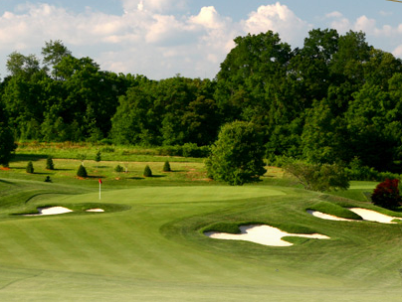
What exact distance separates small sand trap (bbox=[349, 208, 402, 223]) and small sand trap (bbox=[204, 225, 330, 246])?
667 cm

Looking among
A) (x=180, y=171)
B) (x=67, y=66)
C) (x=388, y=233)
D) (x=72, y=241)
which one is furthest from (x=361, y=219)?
(x=67, y=66)

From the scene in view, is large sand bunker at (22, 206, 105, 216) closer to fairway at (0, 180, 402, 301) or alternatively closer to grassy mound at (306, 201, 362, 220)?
fairway at (0, 180, 402, 301)

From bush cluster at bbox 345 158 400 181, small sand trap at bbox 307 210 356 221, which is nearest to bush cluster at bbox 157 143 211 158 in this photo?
bush cluster at bbox 345 158 400 181

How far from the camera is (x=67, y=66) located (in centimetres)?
10800

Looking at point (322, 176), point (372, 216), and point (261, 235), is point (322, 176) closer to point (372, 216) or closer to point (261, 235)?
point (372, 216)

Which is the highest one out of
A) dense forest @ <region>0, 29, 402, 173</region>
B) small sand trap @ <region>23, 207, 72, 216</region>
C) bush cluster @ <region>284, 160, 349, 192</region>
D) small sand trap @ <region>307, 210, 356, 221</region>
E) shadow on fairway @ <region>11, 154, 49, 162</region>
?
dense forest @ <region>0, 29, 402, 173</region>

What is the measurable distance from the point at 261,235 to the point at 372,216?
30.4ft

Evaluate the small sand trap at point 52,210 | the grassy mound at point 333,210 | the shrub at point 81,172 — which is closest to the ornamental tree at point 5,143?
the shrub at point 81,172

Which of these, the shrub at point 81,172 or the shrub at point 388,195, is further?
the shrub at point 81,172

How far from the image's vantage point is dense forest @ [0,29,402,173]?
82.2 m

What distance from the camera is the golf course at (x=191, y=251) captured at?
41.2ft

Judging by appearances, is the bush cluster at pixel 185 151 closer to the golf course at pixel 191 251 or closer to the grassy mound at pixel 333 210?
the golf course at pixel 191 251

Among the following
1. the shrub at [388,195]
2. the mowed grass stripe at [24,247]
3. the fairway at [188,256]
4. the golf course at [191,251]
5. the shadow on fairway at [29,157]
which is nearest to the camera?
the fairway at [188,256]

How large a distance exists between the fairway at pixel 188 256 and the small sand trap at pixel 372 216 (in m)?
1.53
